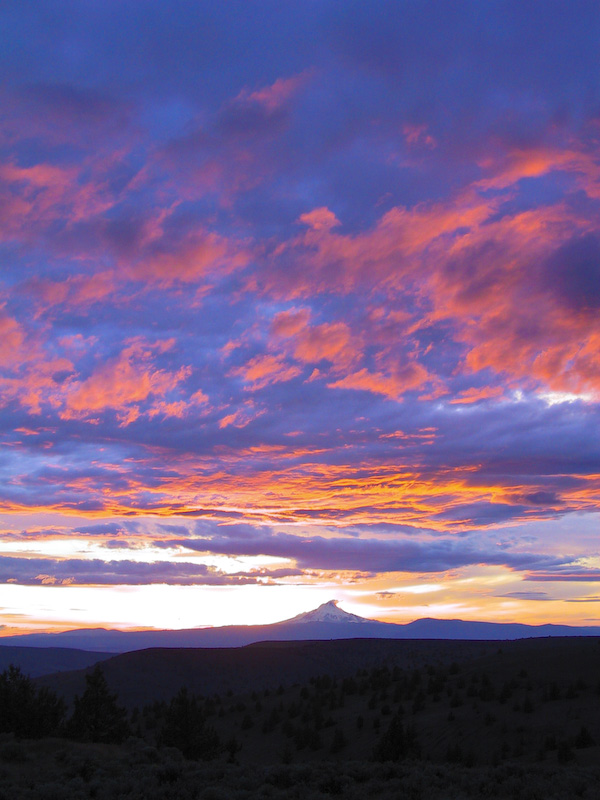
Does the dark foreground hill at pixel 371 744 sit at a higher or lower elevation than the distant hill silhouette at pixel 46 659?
higher

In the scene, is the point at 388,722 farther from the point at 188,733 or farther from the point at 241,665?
the point at 241,665

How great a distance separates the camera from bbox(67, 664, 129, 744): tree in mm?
32312

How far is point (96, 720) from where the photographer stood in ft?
108

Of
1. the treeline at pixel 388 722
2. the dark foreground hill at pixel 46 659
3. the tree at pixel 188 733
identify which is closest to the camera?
the treeline at pixel 388 722

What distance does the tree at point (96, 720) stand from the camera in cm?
3231

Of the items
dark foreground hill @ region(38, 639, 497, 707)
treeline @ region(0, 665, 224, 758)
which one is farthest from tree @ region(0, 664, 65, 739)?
dark foreground hill @ region(38, 639, 497, 707)

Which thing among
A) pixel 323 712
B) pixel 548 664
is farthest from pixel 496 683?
pixel 323 712

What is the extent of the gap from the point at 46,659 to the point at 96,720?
168040 mm

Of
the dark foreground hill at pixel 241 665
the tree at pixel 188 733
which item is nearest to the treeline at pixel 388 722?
the tree at pixel 188 733

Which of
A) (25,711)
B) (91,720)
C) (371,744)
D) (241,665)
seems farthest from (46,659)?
(371,744)

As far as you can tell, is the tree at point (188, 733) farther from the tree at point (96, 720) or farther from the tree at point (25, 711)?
the tree at point (25, 711)

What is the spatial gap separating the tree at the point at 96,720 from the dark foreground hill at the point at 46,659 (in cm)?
15175

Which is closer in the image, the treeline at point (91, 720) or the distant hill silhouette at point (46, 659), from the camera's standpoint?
the treeline at point (91, 720)

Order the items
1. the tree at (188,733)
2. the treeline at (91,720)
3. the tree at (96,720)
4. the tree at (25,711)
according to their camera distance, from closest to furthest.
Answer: the tree at (188,733) < the treeline at (91,720) < the tree at (25,711) < the tree at (96,720)
